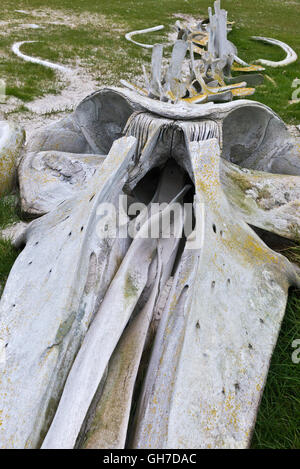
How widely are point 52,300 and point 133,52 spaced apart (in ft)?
29.9

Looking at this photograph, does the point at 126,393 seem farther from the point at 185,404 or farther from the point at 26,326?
the point at 26,326

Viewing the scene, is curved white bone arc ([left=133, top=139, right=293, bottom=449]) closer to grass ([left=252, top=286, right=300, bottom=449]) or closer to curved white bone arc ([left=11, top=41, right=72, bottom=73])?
grass ([left=252, top=286, right=300, bottom=449])

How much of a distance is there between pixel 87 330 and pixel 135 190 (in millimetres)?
1161

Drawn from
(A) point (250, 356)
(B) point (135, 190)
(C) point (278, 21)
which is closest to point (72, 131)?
(B) point (135, 190)

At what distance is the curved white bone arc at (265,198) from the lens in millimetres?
2504

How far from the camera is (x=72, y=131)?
3.32 metres

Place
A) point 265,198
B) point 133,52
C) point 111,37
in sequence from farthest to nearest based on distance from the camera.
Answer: point 111,37 → point 133,52 → point 265,198

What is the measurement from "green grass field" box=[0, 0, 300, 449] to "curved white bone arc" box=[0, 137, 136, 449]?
0.90m

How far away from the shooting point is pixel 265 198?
2662 millimetres

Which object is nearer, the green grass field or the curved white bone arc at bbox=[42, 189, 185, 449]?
the curved white bone arc at bbox=[42, 189, 185, 449]

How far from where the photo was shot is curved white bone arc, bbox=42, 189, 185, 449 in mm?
1233

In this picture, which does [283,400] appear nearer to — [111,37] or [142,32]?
[111,37]

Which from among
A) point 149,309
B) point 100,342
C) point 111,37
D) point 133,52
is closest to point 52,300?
point 100,342
